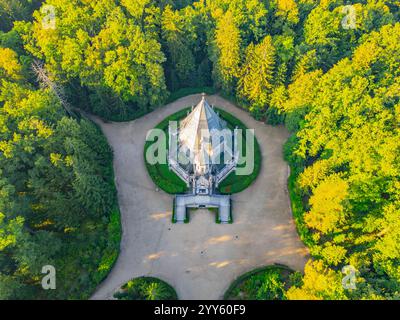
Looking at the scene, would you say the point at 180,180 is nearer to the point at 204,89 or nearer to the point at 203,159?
the point at 203,159

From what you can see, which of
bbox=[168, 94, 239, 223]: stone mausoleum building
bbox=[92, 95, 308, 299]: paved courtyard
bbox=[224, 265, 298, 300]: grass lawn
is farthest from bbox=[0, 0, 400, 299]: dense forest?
bbox=[168, 94, 239, 223]: stone mausoleum building

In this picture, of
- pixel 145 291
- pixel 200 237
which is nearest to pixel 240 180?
pixel 200 237

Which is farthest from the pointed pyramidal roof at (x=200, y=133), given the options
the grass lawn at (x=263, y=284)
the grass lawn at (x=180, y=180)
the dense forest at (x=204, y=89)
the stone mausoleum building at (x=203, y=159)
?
the grass lawn at (x=263, y=284)

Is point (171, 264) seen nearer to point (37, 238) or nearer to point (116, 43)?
point (37, 238)

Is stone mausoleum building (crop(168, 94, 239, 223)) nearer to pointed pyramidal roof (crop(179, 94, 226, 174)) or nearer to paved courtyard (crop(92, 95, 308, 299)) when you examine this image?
pointed pyramidal roof (crop(179, 94, 226, 174))

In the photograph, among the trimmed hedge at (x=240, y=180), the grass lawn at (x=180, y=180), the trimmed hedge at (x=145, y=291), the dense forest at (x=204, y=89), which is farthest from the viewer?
the trimmed hedge at (x=240, y=180)

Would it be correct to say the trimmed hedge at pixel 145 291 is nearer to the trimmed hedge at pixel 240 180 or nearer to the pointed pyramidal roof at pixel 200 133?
the trimmed hedge at pixel 240 180
